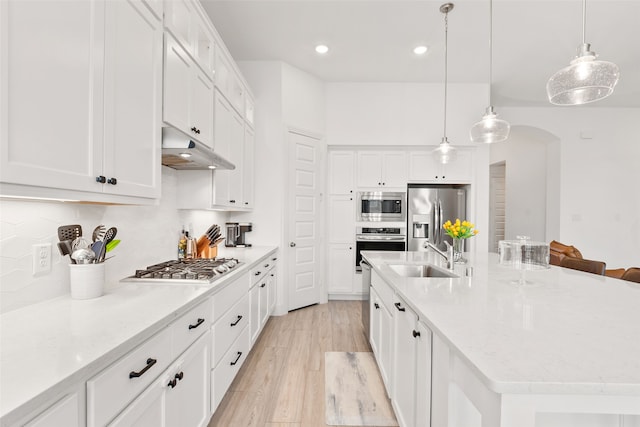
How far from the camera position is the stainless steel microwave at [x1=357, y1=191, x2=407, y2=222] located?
4613mm

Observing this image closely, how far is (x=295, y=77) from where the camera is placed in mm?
4109

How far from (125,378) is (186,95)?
1.65 m

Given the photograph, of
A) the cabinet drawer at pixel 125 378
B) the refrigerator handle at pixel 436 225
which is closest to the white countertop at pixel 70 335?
the cabinet drawer at pixel 125 378

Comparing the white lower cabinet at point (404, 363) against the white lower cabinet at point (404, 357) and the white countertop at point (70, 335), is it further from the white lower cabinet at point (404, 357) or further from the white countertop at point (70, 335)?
the white countertop at point (70, 335)

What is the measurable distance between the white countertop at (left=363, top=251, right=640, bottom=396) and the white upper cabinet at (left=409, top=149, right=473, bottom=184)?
3.00 m

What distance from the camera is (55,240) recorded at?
1354 mm

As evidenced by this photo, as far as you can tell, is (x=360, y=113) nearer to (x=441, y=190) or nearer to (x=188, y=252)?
(x=441, y=190)

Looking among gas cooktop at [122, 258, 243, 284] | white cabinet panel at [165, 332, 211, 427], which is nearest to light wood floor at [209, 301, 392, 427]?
white cabinet panel at [165, 332, 211, 427]

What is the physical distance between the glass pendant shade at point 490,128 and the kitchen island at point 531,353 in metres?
1.45

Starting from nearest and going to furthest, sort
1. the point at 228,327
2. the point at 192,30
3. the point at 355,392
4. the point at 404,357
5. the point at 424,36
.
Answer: the point at 404,357
the point at 228,327
the point at 192,30
the point at 355,392
the point at 424,36

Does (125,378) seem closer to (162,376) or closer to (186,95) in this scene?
(162,376)

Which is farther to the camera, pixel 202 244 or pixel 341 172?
pixel 341 172

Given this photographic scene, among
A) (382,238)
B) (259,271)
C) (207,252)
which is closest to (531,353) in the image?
(259,271)

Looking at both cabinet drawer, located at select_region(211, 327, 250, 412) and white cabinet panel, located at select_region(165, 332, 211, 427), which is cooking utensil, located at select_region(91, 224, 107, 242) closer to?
white cabinet panel, located at select_region(165, 332, 211, 427)
